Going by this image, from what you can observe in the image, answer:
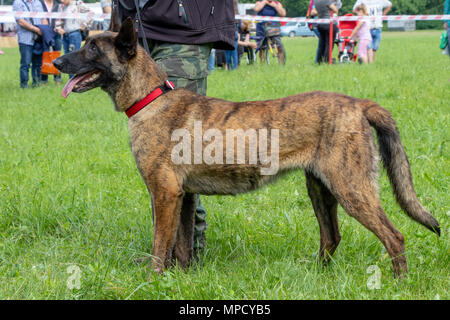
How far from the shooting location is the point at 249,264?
12.4 feet

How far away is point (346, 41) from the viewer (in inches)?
674

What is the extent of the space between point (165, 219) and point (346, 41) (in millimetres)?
14755

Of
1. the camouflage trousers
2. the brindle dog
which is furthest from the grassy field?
the camouflage trousers

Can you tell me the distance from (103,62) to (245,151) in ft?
3.86

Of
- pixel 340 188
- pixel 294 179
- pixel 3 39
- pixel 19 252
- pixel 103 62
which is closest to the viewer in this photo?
pixel 340 188

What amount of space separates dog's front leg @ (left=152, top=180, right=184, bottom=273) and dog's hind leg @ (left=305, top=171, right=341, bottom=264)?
1.01 m

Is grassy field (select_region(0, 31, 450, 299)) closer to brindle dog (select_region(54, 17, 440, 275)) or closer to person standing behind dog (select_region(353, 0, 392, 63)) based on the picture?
brindle dog (select_region(54, 17, 440, 275))

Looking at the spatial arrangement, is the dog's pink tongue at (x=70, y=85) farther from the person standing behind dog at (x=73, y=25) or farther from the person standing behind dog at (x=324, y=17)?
the person standing behind dog at (x=324, y=17)

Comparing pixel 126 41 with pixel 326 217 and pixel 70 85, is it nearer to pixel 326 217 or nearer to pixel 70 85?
pixel 70 85

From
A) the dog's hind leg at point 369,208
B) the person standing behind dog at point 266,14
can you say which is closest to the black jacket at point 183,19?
the dog's hind leg at point 369,208

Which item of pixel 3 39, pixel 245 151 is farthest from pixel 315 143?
pixel 3 39

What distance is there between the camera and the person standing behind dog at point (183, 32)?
12.7ft

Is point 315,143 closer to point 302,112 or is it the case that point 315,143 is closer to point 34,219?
point 302,112
